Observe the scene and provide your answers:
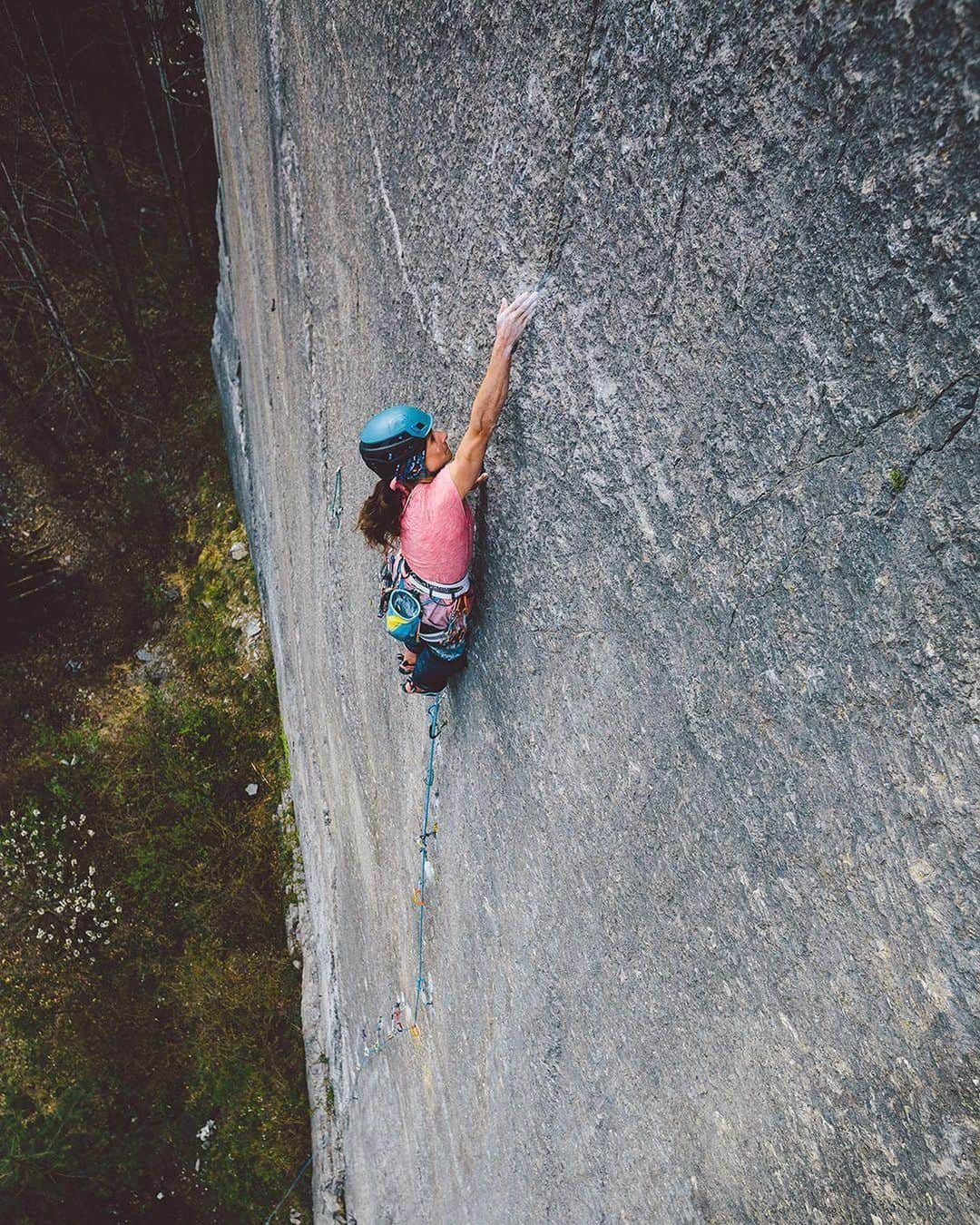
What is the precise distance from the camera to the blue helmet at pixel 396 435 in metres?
1.73

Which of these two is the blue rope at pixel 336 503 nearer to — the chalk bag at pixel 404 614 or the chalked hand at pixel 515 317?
the chalk bag at pixel 404 614

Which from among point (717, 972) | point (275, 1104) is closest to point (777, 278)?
point (717, 972)

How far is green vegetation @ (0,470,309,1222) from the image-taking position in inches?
235

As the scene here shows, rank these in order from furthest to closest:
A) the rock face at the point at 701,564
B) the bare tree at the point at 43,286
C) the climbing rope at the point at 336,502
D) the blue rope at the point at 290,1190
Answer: the bare tree at the point at 43,286
the blue rope at the point at 290,1190
the climbing rope at the point at 336,502
the rock face at the point at 701,564

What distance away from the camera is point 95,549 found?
310 inches

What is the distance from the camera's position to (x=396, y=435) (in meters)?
1.73

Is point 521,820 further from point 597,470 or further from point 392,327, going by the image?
point 392,327

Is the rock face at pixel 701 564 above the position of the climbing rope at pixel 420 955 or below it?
above

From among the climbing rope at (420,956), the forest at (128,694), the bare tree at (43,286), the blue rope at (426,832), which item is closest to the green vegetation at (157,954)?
the forest at (128,694)

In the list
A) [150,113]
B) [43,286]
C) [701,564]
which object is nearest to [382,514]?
[701,564]

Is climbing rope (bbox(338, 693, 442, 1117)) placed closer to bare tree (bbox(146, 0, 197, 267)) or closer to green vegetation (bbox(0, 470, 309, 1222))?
green vegetation (bbox(0, 470, 309, 1222))

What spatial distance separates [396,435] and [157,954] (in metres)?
6.26

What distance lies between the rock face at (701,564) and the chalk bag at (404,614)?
19 centimetres

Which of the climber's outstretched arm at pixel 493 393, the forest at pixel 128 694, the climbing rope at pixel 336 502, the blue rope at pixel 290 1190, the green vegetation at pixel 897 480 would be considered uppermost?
the green vegetation at pixel 897 480
